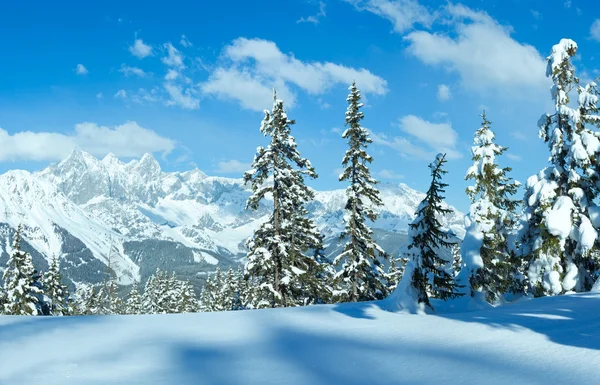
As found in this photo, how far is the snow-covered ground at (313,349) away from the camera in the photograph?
231 inches

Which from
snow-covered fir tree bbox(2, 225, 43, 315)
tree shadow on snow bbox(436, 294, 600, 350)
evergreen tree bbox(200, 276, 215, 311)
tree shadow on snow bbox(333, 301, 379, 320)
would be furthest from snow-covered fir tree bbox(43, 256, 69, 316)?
tree shadow on snow bbox(436, 294, 600, 350)

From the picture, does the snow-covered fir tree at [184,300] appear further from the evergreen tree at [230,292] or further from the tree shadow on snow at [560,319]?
the tree shadow on snow at [560,319]

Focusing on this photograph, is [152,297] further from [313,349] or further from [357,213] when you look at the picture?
[313,349]

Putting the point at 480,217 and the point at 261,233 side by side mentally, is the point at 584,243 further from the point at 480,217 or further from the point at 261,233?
the point at 261,233

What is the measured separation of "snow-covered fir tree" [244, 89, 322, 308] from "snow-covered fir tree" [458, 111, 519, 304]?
28.2ft

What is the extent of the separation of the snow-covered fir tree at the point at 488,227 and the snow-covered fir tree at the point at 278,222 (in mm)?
8590

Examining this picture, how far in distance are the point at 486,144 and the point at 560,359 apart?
15.6 m

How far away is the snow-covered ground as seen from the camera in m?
5.88

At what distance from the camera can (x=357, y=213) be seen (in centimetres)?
2431

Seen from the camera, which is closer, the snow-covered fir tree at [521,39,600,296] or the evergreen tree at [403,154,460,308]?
the evergreen tree at [403,154,460,308]

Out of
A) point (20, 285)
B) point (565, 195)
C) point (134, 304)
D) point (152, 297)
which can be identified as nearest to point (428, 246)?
point (565, 195)

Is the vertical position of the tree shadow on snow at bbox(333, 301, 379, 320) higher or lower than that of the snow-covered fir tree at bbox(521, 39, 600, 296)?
lower

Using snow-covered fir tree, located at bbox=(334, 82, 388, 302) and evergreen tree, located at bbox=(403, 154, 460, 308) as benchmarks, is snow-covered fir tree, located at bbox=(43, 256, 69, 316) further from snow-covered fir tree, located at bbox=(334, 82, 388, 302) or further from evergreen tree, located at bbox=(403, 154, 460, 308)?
evergreen tree, located at bbox=(403, 154, 460, 308)

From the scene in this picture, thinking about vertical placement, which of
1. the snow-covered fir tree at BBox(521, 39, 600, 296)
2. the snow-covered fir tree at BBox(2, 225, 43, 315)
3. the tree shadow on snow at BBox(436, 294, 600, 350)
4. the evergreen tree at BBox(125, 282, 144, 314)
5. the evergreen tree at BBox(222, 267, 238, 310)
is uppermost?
the snow-covered fir tree at BBox(521, 39, 600, 296)
